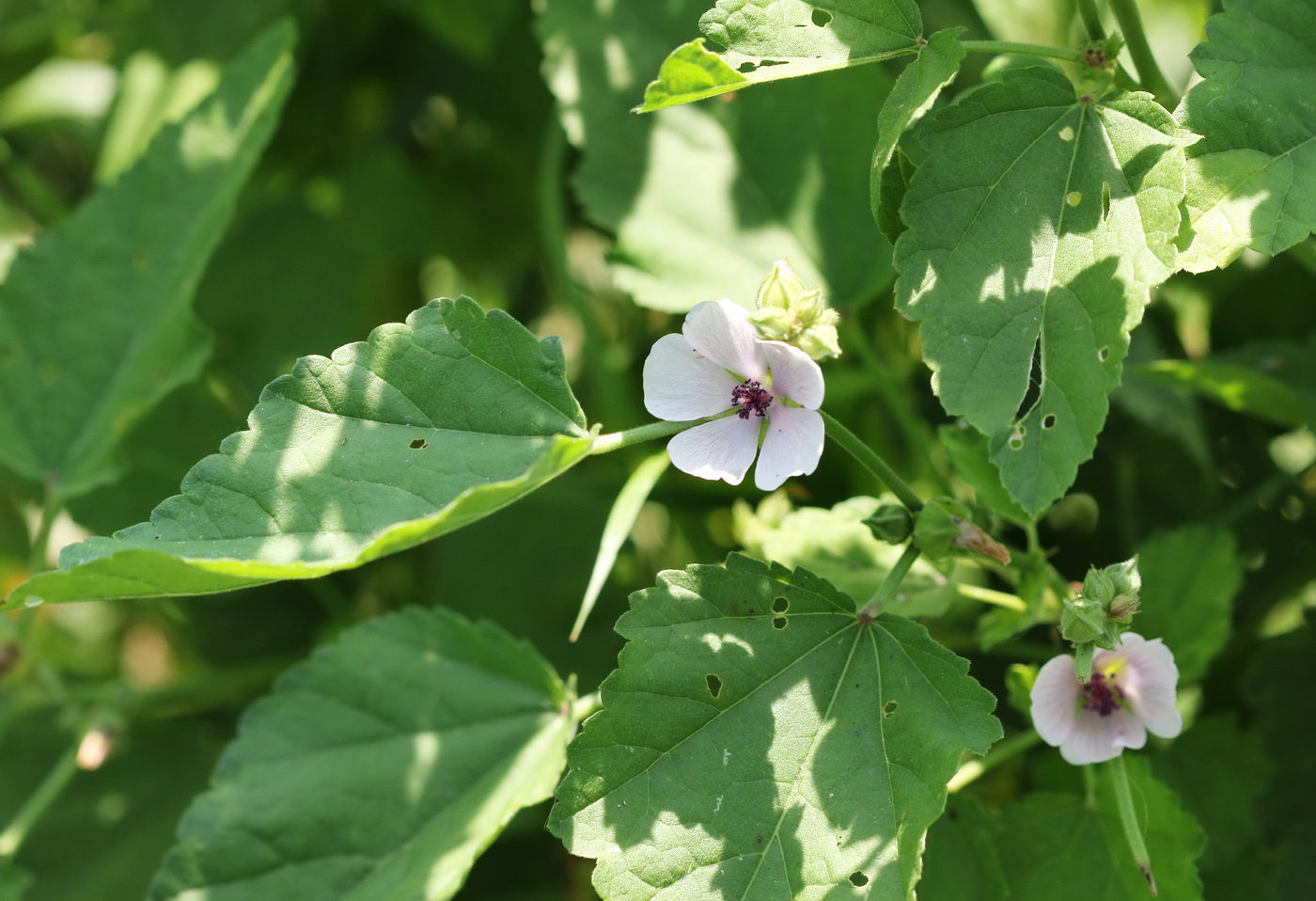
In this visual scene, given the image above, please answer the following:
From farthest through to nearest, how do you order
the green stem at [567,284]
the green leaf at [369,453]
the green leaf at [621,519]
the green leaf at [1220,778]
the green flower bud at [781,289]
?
the green stem at [567,284] < the green leaf at [1220,778] < the green leaf at [621,519] < the green flower bud at [781,289] < the green leaf at [369,453]

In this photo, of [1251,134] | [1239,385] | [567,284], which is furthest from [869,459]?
[567,284]

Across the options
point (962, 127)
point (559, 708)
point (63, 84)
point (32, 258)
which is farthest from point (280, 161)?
point (962, 127)

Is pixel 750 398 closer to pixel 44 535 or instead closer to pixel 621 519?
pixel 621 519

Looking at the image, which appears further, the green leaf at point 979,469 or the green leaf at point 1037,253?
the green leaf at point 979,469

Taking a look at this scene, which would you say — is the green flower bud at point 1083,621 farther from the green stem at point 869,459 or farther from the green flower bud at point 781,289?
the green flower bud at point 781,289

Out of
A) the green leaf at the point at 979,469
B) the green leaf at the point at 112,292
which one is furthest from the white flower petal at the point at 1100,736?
the green leaf at the point at 112,292

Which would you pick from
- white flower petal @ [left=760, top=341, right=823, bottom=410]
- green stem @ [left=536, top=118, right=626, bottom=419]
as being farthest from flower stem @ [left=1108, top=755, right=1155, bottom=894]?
green stem @ [left=536, top=118, right=626, bottom=419]
